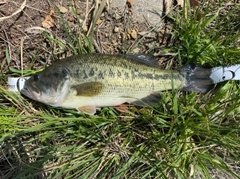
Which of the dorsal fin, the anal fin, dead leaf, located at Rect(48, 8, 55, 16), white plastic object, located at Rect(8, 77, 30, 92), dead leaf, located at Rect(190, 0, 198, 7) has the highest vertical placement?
dead leaf, located at Rect(190, 0, 198, 7)

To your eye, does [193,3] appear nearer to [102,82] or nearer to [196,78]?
[196,78]

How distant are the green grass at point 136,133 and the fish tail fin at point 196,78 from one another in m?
0.13

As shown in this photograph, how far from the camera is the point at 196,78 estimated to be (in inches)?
136

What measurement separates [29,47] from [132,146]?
1933 millimetres

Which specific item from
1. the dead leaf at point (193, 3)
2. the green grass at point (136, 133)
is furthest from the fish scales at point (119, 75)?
the dead leaf at point (193, 3)

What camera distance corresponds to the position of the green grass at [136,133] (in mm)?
3363

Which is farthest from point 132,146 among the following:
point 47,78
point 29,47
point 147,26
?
point 29,47

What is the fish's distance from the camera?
317 centimetres

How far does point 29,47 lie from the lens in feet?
12.0

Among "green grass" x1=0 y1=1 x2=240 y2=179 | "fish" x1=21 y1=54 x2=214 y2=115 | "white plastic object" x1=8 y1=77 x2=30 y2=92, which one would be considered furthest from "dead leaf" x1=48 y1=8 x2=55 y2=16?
"white plastic object" x1=8 y1=77 x2=30 y2=92

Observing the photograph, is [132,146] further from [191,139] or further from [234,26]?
[234,26]

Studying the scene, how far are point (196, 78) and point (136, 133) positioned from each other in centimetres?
105

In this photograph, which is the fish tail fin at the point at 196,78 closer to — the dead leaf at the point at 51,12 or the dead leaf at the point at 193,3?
the dead leaf at the point at 193,3

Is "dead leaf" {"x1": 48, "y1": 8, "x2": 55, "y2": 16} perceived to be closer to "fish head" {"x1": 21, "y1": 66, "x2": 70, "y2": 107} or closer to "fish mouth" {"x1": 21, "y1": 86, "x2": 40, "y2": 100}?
"fish head" {"x1": 21, "y1": 66, "x2": 70, "y2": 107}
